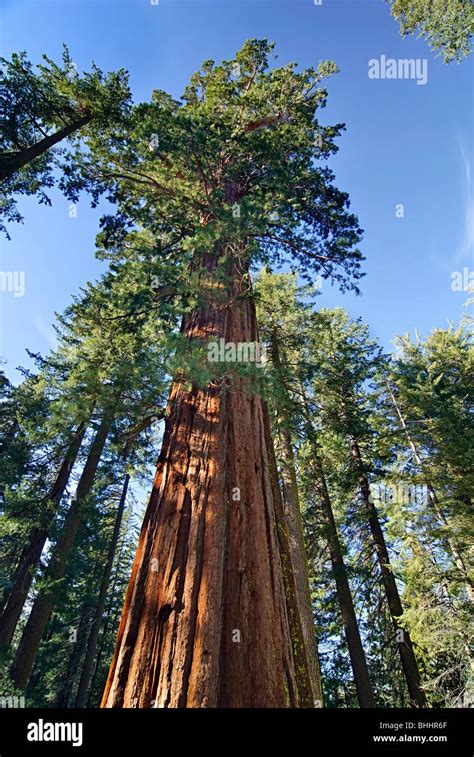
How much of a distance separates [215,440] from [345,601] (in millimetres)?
10194

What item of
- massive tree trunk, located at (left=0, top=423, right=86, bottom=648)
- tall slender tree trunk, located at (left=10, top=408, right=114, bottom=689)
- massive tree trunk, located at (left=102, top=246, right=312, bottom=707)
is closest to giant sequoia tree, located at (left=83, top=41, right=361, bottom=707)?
massive tree trunk, located at (left=102, top=246, right=312, bottom=707)

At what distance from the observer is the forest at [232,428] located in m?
2.64

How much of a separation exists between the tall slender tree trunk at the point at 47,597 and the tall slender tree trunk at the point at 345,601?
23.1ft

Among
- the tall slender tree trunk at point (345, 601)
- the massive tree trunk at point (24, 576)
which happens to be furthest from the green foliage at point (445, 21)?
the massive tree trunk at point (24, 576)

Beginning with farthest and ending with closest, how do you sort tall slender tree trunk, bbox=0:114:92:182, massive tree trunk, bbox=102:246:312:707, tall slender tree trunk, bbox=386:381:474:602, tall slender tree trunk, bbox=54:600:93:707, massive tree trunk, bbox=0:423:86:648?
1. tall slender tree trunk, bbox=54:600:93:707
2. massive tree trunk, bbox=0:423:86:648
3. tall slender tree trunk, bbox=386:381:474:602
4. tall slender tree trunk, bbox=0:114:92:182
5. massive tree trunk, bbox=102:246:312:707

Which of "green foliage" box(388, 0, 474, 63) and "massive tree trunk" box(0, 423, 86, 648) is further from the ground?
"green foliage" box(388, 0, 474, 63)

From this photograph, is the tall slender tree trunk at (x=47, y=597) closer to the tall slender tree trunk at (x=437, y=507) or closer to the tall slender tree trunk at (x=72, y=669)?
the tall slender tree trunk at (x=437, y=507)

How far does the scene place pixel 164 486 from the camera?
3.10 metres

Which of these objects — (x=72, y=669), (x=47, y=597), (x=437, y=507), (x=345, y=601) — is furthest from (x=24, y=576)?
(x=72, y=669)

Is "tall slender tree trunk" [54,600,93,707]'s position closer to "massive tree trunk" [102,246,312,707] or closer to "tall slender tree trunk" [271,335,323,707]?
"tall slender tree trunk" [271,335,323,707]

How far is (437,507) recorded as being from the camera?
1020 centimetres

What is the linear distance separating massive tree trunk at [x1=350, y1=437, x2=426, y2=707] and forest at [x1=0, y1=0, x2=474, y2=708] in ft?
0.19

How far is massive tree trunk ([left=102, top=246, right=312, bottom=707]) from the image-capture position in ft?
7.27
